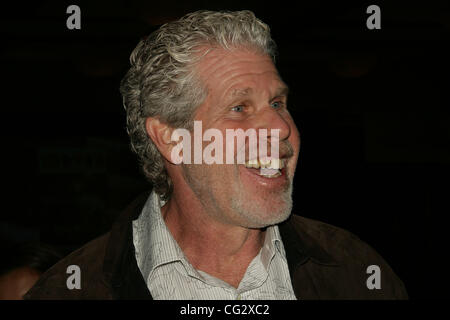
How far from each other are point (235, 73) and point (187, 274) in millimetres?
858

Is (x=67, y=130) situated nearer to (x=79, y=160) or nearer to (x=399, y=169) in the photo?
(x=79, y=160)

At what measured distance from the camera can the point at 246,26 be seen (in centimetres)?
192

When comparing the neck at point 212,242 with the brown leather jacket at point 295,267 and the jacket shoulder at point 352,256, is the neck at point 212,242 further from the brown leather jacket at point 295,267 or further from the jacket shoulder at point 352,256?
the jacket shoulder at point 352,256

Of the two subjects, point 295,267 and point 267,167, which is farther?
point 295,267

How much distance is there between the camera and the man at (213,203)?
1.83 metres

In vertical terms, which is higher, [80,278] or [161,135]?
[161,135]

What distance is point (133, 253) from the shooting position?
1.90m

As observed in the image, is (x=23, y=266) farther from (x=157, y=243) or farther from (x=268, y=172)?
(x=268, y=172)

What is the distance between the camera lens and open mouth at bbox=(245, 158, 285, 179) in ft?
5.98

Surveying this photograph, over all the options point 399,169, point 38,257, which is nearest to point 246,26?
point 38,257

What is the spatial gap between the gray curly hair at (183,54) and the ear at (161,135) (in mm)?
26

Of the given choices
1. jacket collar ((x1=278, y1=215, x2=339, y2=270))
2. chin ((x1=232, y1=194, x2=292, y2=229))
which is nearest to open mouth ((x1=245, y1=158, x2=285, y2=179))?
chin ((x1=232, y1=194, x2=292, y2=229))

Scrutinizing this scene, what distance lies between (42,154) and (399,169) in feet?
10.8

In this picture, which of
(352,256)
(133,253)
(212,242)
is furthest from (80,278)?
(352,256)
